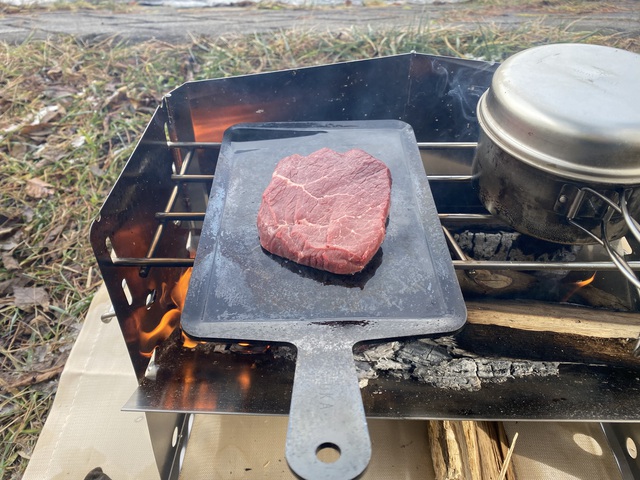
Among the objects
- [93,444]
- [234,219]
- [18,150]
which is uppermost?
[234,219]

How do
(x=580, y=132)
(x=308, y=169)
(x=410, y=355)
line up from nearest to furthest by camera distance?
1. (x=580, y=132)
2. (x=410, y=355)
3. (x=308, y=169)

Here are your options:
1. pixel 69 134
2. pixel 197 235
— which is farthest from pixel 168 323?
pixel 69 134

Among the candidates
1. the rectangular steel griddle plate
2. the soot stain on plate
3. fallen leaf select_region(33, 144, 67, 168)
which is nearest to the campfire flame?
the rectangular steel griddle plate

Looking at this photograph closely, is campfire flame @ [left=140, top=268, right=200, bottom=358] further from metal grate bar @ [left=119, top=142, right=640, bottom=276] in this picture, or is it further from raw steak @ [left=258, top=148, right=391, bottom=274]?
raw steak @ [left=258, top=148, right=391, bottom=274]

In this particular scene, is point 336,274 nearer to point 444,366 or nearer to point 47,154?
point 444,366

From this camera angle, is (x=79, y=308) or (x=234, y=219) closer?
(x=234, y=219)

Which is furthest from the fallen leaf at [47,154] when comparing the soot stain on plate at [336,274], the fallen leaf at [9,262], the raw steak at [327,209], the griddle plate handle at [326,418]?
the griddle plate handle at [326,418]

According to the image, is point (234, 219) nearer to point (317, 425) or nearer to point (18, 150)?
point (317, 425)

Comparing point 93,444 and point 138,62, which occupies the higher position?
point 138,62

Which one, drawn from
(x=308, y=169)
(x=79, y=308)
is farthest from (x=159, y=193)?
(x=79, y=308)
